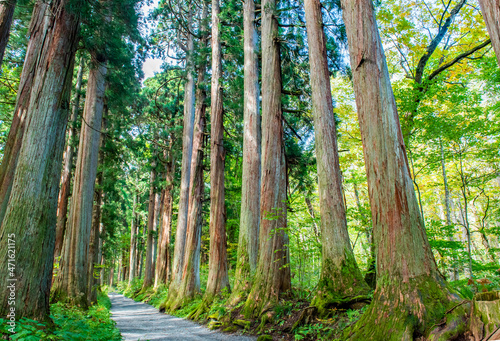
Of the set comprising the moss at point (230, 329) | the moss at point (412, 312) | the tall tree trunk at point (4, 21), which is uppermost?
the tall tree trunk at point (4, 21)

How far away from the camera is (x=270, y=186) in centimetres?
687

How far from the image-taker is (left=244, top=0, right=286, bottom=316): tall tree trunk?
20.6 feet

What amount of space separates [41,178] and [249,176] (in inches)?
197

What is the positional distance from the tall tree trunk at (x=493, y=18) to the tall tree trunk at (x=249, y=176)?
6.55 m

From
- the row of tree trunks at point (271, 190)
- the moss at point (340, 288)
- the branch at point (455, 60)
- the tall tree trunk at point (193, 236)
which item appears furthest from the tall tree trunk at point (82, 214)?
the branch at point (455, 60)

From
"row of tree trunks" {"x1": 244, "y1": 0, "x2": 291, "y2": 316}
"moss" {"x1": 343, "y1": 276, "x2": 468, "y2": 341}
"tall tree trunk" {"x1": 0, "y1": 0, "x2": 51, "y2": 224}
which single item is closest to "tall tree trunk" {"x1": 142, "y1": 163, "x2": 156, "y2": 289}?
"tall tree trunk" {"x1": 0, "y1": 0, "x2": 51, "y2": 224}

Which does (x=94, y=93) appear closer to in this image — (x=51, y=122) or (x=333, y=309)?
(x=51, y=122)

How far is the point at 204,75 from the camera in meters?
13.6

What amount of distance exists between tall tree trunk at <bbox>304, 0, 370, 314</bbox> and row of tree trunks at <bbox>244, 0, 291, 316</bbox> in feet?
3.79

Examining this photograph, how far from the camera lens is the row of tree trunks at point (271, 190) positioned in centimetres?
627

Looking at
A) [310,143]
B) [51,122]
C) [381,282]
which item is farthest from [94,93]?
[381,282]

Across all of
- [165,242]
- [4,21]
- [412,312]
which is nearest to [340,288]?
[412,312]

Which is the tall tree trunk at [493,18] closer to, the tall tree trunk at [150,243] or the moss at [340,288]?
the moss at [340,288]

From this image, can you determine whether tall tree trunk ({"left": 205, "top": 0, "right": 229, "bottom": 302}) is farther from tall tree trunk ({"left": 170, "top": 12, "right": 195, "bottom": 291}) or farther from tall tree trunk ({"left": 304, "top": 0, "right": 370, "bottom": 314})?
tall tree trunk ({"left": 304, "top": 0, "right": 370, "bottom": 314})
